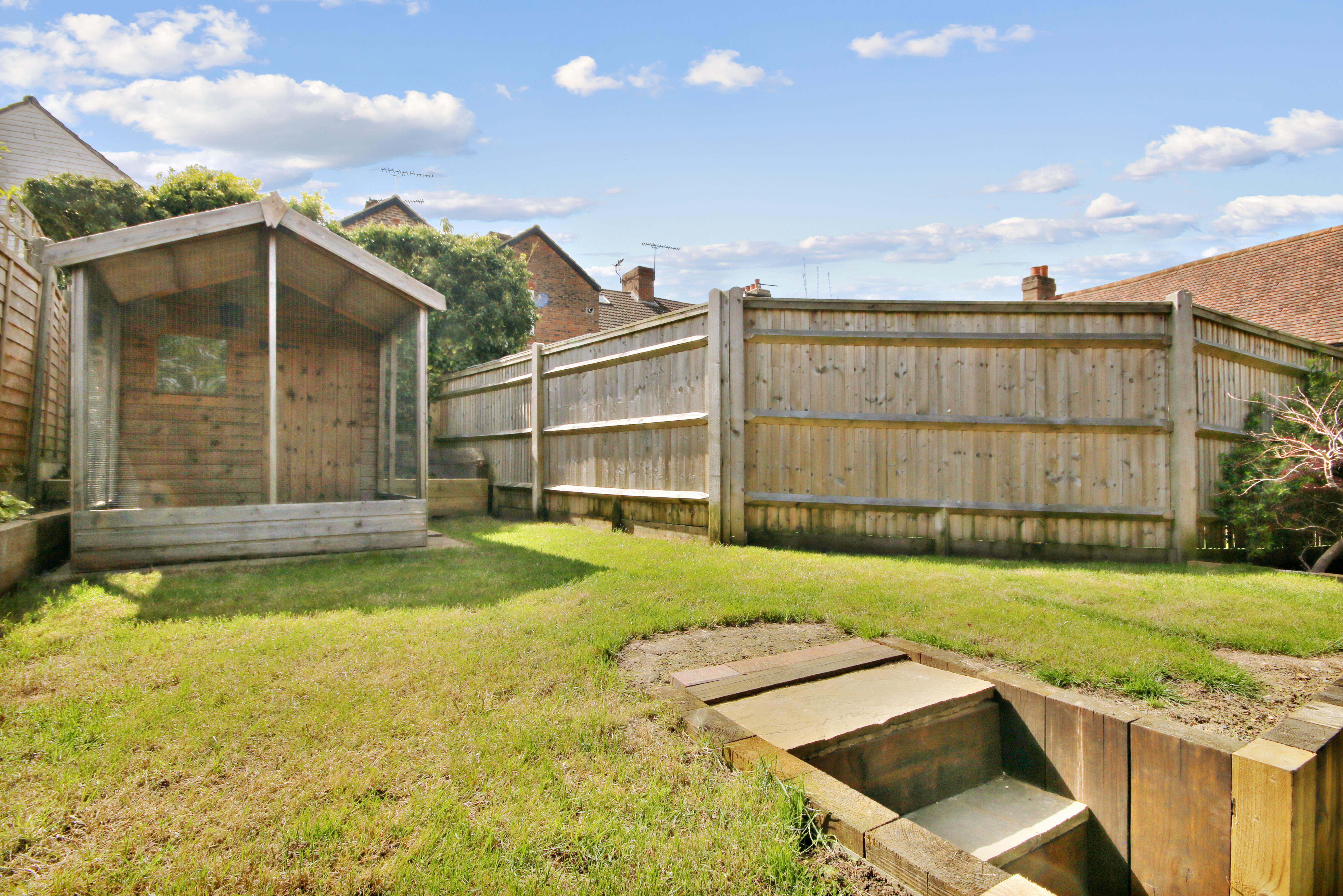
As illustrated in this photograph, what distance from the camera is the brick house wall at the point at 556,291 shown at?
22.1 meters

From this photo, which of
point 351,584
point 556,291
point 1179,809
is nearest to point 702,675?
point 1179,809

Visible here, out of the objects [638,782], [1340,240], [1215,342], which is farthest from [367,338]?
[1340,240]

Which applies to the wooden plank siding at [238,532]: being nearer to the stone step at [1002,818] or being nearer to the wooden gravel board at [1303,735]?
the stone step at [1002,818]

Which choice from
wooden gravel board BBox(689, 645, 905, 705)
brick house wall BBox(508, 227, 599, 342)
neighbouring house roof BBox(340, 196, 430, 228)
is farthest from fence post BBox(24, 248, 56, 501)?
neighbouring house roof BBox(340, 196, 430, 228)

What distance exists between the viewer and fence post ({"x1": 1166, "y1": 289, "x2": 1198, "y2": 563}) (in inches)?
239

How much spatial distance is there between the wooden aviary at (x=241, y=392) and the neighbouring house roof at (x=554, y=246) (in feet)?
50.0

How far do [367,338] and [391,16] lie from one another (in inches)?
127

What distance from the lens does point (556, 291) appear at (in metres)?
22.8

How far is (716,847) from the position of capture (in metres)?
1.68

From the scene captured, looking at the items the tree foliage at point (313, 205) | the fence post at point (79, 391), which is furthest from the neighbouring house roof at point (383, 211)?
the fence post at point (79, 391)

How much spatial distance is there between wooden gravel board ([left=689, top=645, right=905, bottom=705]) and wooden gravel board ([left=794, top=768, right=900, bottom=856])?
31.8 inches

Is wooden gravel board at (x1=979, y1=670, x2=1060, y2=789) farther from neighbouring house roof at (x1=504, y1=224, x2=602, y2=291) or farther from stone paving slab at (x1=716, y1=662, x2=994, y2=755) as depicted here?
neighbouring house roof at (x1=504, y1=224, x2=602, y2=291)

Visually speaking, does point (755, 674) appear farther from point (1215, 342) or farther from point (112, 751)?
point (1215, 342)

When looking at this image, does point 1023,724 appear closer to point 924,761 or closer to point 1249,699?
point 924,761
